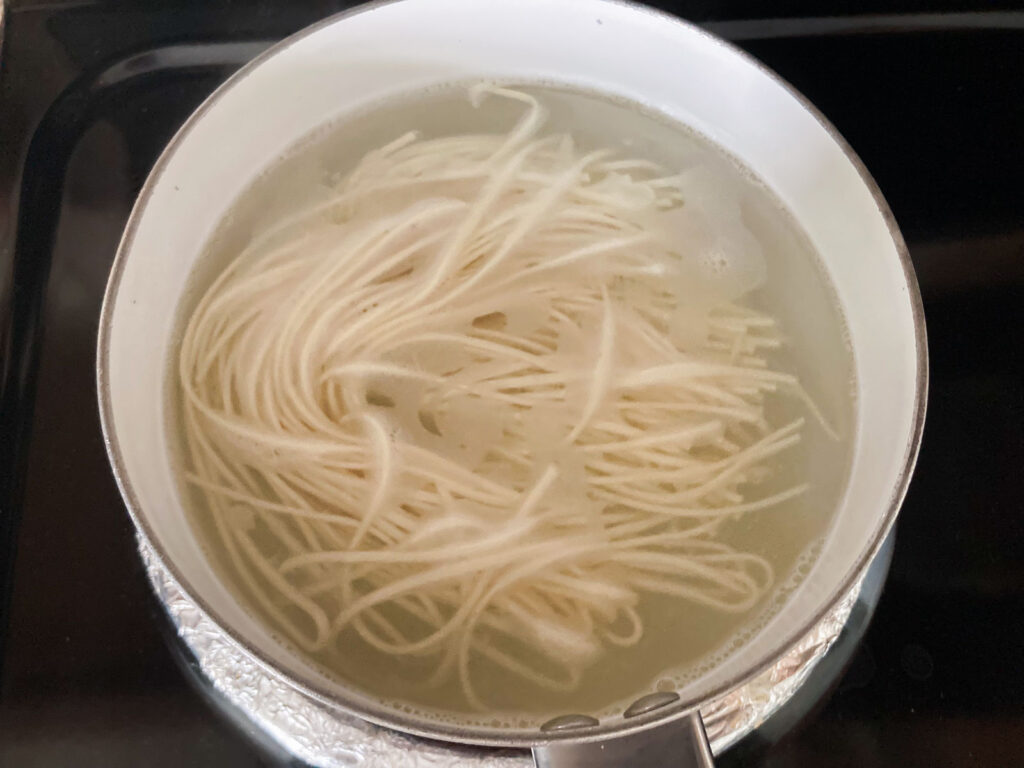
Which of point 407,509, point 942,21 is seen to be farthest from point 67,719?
point 942,21

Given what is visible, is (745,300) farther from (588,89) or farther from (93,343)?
(93,343)

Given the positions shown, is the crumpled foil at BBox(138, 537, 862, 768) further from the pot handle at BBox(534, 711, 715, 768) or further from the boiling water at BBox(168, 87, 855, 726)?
the pot handle at BBox(534, 711, 715, 768)

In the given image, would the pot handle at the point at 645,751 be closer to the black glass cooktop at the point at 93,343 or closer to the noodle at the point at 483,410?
the noodle at the point at 483,410

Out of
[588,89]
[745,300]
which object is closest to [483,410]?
[745,300]

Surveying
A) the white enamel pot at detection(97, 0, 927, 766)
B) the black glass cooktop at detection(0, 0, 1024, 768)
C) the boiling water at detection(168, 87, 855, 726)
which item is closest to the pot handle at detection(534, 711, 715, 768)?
the white enamel pot at detection(97, 0, 927, 766)

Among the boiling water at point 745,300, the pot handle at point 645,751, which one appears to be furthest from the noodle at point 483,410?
the pot handle at point 645,751

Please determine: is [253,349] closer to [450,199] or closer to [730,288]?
[450,199]
